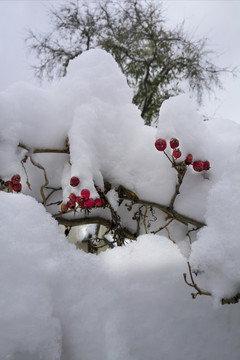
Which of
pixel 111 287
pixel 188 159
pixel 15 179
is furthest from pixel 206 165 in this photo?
Answer: pixel 15 179

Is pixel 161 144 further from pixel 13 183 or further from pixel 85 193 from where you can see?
pixel 13 183

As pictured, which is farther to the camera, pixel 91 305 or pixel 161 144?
pixel 161 144

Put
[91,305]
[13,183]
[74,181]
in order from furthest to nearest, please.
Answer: [13,183] → [74,181] → [91,305]

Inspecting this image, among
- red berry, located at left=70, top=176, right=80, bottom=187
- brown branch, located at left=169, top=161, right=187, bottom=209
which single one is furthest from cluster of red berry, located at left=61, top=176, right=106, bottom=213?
brown branch, located at left=169, top=161, right=187, bottom=209

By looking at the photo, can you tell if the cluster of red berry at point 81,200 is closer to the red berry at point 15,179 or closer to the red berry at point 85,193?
the red berry at point 85,193

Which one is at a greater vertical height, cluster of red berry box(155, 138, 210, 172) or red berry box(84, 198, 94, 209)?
cluster of red berry box(155, 138, 210, 172)

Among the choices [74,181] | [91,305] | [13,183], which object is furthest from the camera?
[13,183]

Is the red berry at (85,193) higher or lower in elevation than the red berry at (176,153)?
lower

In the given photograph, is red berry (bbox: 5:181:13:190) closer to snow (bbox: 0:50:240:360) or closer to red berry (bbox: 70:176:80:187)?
snow (bbox: 0:50:240:360)

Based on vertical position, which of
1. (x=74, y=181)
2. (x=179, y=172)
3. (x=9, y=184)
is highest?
Result: (x=179, y=172)

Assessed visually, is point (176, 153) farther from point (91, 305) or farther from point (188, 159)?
point (91, 305)

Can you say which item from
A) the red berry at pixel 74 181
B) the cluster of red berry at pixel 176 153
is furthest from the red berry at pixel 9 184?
the cluster of red berry at pixel 176 153

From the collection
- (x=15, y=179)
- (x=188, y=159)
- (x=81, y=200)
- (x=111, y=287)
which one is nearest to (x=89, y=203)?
(x=81, y=200)

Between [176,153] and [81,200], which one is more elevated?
[176,153]
